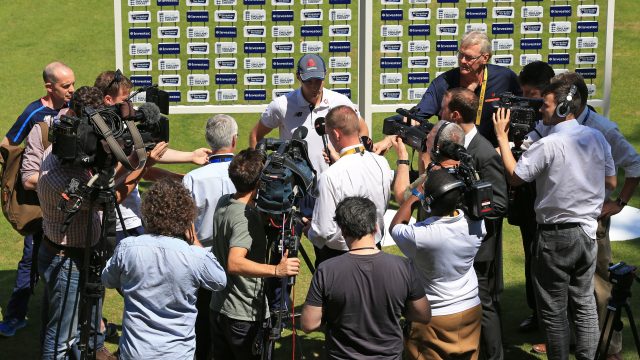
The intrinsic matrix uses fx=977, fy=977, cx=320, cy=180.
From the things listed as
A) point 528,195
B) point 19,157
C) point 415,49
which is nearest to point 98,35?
point 415,49

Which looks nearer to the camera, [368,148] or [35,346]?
[368,148]

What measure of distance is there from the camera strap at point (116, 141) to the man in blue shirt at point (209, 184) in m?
0.41

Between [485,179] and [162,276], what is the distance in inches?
98.5

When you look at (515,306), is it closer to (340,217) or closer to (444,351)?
(444,351)

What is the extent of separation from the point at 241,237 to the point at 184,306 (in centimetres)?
65

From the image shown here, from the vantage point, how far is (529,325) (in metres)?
7.97

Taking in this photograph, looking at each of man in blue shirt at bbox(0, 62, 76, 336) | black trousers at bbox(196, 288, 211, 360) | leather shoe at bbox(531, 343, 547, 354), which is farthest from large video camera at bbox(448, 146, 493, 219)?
man in blue shirt at bbox(0, 62, 76, 336)

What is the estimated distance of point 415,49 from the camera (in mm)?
10672

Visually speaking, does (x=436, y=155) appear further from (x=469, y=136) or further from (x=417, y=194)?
(x=469, y=136)

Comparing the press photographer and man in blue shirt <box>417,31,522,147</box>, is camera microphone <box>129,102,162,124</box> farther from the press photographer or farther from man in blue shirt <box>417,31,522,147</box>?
man in blue shirt <box>417,31,522,147</box>

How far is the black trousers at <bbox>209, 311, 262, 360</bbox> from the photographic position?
19.7 ft

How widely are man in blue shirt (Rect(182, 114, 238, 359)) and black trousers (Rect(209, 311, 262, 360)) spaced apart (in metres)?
0.68

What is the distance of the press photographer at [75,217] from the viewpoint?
6.07 m

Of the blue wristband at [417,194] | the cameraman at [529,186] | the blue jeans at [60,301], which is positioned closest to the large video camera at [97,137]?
the blue jeans at [60,301]
